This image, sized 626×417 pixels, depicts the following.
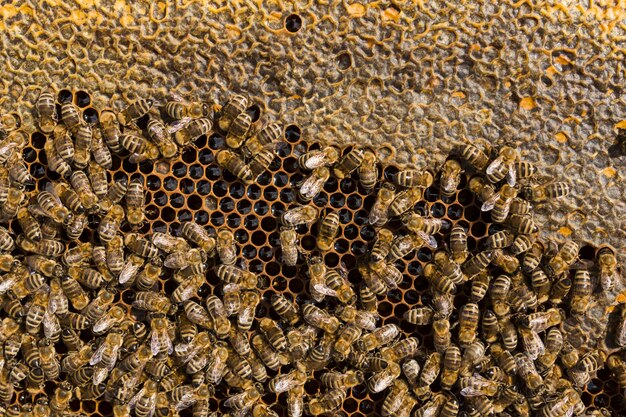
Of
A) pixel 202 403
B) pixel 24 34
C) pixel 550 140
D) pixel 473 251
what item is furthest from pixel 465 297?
pixel 24 34

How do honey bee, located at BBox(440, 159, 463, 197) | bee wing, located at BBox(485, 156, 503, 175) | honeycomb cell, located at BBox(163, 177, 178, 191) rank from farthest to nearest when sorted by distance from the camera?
honeycomb cell, located at BBox(163, 177, 178, 191), honey bee, located at BBox(440, 159, 463, 197), bee wing, located at BBox(485, 156, 503, 175)

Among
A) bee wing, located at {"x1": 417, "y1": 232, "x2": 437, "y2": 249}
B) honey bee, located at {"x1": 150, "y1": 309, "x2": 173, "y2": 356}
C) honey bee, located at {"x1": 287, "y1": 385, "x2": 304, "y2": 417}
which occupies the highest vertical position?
bee wing, located at {"x1": 417, "y1": 232, "x2": 437, "y2": 249}

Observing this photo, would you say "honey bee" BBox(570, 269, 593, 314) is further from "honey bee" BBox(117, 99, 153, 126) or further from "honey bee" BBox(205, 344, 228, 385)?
"honey bee" BBox(117, 99, 153, 126)

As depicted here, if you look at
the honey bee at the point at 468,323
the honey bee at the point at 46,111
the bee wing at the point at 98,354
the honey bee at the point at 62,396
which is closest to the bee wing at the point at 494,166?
the honey bee at the point at 468,323

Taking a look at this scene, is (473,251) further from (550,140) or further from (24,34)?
(24,34)

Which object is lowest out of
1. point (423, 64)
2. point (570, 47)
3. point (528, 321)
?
point (528, 321)

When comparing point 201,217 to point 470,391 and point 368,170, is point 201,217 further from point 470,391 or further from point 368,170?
point 470,391

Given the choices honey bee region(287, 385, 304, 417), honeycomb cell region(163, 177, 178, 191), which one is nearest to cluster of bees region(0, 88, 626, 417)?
honey bee region(287, 385, 304, 417)
